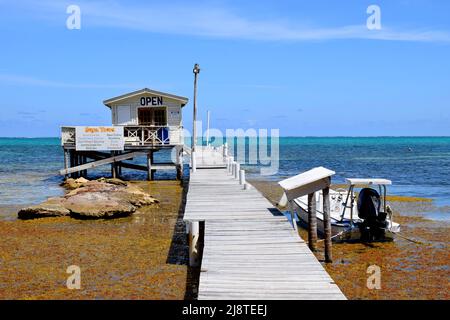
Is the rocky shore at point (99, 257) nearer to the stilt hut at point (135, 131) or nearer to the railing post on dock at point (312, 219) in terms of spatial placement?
the railing post on dock at point (312, 219)

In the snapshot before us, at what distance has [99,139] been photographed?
102 feet

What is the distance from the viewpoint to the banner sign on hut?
31.1 meters

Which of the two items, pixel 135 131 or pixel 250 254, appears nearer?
pixel 250 254

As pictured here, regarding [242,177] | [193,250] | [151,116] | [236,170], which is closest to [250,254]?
[193,250]

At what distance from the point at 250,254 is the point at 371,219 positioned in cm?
669

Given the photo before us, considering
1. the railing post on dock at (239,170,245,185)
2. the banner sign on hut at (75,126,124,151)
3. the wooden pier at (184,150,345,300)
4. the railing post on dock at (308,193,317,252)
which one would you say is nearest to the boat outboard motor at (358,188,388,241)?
the railing post on dock at (308,193,317,252)

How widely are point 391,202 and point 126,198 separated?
1312 centimetres

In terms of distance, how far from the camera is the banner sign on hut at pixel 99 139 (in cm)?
3112

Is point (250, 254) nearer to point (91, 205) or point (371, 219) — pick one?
point (371, 219)

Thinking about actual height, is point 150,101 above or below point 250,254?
above

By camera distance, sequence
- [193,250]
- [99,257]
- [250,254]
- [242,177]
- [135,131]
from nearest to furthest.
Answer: [250,254] < [193,250] < [99,257] < [242,177] < [135,131]

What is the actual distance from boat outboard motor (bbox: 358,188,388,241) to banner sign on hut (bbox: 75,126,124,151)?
19.1 m

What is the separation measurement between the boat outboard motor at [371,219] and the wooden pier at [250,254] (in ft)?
10.6
